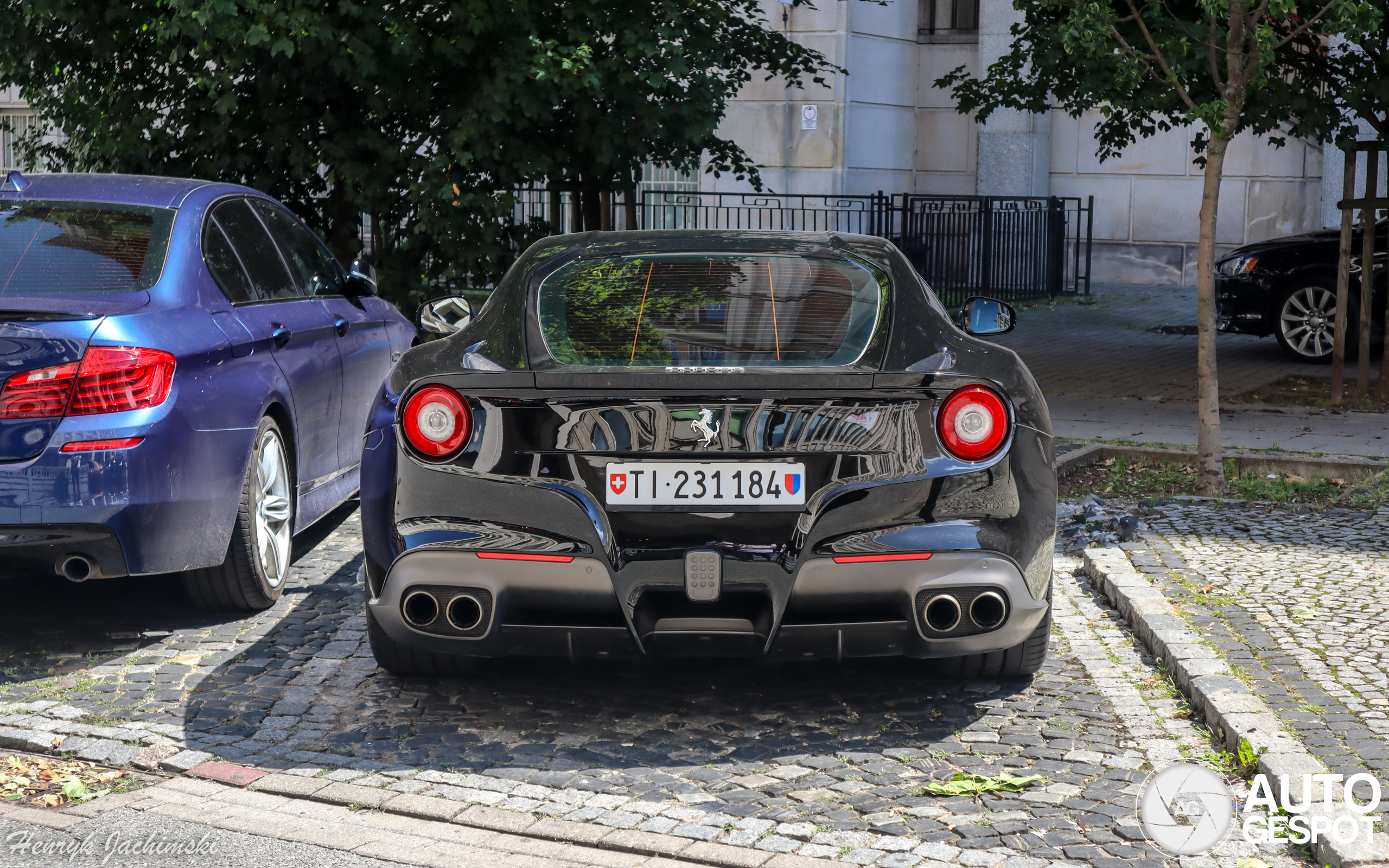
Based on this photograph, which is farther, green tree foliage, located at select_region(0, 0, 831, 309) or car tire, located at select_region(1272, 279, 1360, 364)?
car tire, located at select_region(1272, 279, 1360, 364)

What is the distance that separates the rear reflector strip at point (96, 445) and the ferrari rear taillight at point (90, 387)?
0.32ft

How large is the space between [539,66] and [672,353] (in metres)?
6.29

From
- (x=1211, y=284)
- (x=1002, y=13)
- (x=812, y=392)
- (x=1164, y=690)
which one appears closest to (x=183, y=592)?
(x=812, y=392)

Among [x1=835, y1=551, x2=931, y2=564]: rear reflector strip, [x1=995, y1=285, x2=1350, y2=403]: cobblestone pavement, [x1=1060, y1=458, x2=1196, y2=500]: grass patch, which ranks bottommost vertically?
[x1=1060, y1=458, x2=1196, y2=500]: grass patch

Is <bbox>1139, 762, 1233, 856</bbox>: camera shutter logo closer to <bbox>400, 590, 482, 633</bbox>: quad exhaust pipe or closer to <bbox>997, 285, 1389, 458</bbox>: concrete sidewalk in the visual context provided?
<bbox>400, 590, 482, 633</bbox>: quad exhaust pipe

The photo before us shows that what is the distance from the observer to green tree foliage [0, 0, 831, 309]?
1042cm

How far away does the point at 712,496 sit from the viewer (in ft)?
14.0

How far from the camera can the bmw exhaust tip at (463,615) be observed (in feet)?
14.5

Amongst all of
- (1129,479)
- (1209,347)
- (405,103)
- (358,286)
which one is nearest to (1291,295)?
(1129,479)

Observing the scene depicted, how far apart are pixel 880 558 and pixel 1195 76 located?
7.28m

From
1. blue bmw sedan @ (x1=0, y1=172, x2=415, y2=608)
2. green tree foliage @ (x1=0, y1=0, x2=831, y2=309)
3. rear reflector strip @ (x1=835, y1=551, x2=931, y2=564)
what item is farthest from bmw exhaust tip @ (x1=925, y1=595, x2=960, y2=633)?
green tree foliage @ (x1=0, y1=0, x2=831, y2=309)

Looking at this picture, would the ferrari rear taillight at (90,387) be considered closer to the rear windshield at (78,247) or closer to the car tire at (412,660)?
the rear windshield at (78,247)

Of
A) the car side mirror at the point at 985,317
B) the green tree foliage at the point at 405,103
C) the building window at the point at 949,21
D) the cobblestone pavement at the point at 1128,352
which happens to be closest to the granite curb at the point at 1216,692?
the car side mirror at the point at 985,317

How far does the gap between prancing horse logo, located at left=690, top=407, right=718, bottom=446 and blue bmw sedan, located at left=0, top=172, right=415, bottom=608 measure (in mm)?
1992
